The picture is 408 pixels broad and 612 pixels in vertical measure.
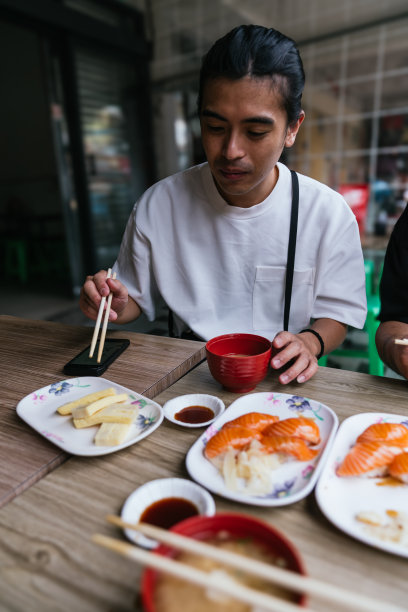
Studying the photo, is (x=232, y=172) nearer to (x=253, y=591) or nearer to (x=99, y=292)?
(x=99, y=292)

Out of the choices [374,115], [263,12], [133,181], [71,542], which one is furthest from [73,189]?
[71,542]

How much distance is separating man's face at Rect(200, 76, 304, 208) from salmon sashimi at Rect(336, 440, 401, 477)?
99cm

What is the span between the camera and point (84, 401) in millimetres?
1115

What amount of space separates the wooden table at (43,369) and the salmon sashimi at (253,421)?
34 cm

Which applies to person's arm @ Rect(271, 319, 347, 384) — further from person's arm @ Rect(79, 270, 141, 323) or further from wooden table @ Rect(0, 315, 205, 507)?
person's arm @ Rect(79, 270, 141, 323)

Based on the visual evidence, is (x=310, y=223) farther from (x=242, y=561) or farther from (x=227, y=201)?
(x=242, y=561)

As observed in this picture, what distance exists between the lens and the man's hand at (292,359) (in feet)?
4.08

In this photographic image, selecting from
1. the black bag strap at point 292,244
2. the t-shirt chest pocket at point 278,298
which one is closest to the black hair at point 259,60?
the black bag strap at point 292,244

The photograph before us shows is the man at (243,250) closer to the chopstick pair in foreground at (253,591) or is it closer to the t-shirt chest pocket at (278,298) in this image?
the t-shirt chest pocket at (278,298)

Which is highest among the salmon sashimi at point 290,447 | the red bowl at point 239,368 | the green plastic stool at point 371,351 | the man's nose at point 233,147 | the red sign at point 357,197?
the man's nose at point 233,147

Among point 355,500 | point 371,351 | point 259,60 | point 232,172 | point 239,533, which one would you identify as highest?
point 259,60

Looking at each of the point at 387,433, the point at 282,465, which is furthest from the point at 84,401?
the point at 387,433

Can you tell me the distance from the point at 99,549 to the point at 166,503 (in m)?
0.14

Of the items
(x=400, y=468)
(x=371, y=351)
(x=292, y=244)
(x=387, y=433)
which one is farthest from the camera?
(x=371, y=351)
